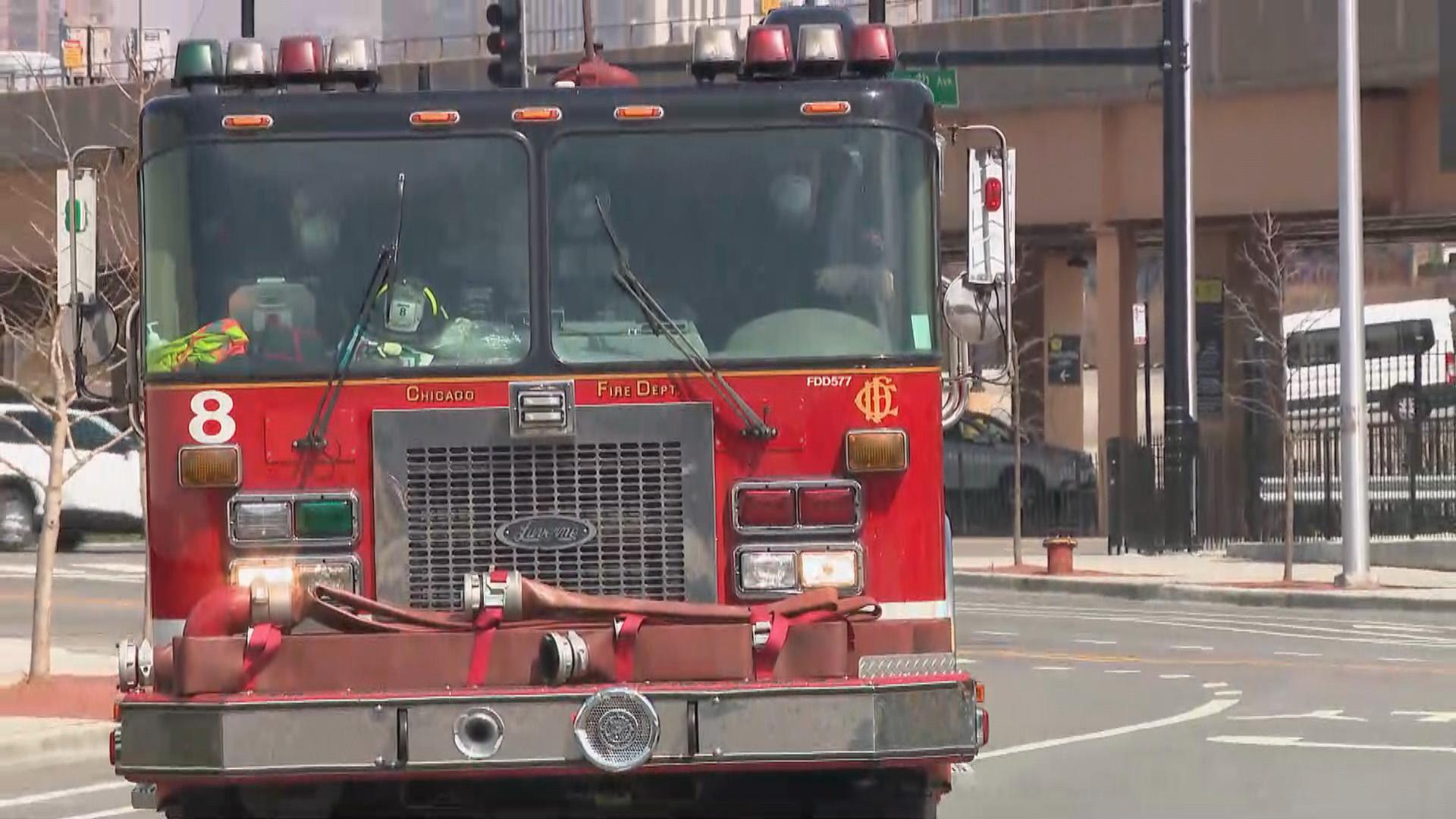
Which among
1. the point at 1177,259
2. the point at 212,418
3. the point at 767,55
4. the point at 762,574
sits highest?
the point at 1177,259

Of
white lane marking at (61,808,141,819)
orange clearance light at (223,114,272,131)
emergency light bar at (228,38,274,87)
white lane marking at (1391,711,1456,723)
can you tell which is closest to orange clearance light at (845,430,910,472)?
orange clearance light at (223,114,272,131)

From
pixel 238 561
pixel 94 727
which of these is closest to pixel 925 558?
pixel 238 561

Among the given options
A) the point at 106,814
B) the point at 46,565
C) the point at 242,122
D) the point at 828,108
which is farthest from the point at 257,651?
the point at 46,565

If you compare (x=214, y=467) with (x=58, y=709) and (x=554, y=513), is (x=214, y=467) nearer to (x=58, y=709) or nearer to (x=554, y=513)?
(x=554, y=513)

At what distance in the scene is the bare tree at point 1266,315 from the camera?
33.6 meters

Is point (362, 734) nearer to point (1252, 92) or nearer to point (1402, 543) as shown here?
point (1402, 543)

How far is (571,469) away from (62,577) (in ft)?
69.7

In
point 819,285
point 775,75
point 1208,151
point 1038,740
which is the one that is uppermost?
point 1208,151

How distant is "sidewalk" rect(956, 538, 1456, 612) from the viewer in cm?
2536

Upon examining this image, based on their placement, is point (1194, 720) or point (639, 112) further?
point (1194, 720)

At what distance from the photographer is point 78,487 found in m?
32.2

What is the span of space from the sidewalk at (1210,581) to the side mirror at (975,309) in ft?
53.6

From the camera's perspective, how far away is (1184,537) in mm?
32938

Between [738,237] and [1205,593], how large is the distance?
60.7ft
